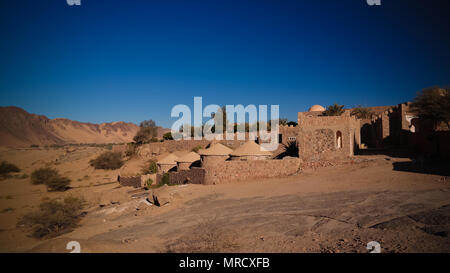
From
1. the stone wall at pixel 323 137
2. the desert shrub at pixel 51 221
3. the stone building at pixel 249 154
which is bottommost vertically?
the desert shrub at pixel 51 221

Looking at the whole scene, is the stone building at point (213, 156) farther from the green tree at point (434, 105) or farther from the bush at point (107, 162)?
the bush at point (107, 162)

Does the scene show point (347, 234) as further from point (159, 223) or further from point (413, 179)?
point (413, 179)

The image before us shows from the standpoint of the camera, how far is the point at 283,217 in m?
7.76

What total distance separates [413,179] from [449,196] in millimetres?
2851

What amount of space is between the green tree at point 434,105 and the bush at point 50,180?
25935mm

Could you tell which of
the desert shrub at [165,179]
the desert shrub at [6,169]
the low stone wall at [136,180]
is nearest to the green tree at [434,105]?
the desert shrub at [165,179]

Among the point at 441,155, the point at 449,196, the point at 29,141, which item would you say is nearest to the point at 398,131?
the point at 441,155

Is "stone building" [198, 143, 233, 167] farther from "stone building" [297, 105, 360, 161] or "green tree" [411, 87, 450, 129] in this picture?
"green tree" [411, 87, 450, 129]

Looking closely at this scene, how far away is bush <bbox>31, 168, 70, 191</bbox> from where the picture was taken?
19.9 m

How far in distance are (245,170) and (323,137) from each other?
499 cm

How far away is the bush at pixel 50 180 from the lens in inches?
784

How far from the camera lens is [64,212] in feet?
36.6

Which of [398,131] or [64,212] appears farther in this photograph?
[398,131]

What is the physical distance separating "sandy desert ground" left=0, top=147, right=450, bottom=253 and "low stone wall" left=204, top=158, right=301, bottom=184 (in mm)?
645
